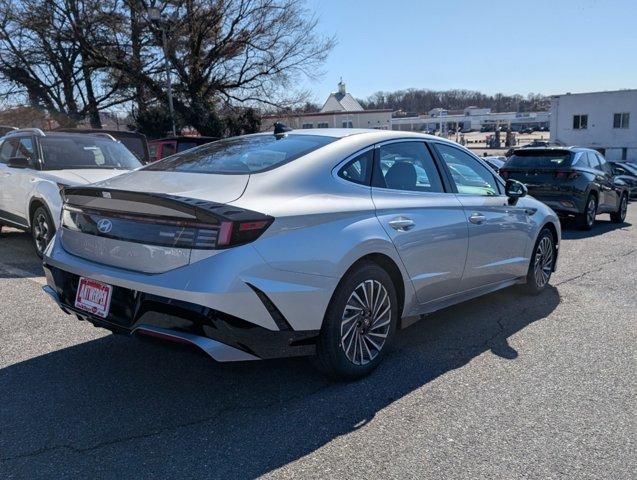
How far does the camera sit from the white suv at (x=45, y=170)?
682cm

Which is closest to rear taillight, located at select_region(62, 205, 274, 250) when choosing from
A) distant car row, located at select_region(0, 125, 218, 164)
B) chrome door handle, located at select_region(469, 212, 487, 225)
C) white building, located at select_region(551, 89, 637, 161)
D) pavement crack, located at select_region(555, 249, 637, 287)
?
chrome door handle, located at select_region(469, 212, 487, 225)

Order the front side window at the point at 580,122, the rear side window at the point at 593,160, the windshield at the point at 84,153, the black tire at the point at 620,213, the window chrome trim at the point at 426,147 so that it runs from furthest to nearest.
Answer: the front side window at the point at 580,122 → the black tire at the point at 620,213 → the rear side window at the point at 593,160 → the windshield at the point at 84,153 → the window chrome trim at the point at 426,147

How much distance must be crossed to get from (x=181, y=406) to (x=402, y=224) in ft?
5.95

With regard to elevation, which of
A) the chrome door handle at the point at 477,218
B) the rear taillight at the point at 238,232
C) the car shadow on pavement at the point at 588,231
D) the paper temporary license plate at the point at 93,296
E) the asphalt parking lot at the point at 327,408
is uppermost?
the rear taillight at the point at 238,232

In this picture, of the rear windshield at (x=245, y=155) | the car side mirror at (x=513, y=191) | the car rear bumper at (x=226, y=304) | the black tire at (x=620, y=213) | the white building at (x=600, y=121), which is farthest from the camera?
the white building at (x=600, y=121)

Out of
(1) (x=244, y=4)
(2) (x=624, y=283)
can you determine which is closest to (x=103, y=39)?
(1) (x=244, y=4)

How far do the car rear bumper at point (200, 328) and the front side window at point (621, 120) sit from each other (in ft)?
167

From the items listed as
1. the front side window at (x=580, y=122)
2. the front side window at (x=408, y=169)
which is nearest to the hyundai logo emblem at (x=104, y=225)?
the front side window at (x=408, y=169)

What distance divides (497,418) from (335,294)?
1161 mm

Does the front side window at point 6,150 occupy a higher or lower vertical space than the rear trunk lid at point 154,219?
higher

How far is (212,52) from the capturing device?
31.0 m

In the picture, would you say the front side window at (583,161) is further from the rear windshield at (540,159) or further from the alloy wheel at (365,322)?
the alloy wheel at (365,322)

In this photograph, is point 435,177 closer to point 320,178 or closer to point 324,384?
point 320,178

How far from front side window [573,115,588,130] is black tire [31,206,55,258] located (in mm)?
49395
